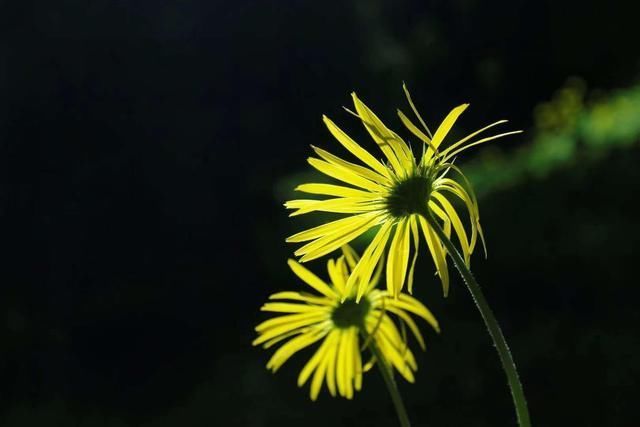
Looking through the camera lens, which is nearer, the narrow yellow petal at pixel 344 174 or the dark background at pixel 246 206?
the narrow yellow petal at pixel 344 174

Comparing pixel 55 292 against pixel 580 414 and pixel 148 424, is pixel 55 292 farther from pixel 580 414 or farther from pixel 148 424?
pixel 580 414

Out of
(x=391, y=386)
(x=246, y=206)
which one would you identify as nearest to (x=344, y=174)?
(x=391, y=386)

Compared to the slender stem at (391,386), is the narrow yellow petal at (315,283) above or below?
above

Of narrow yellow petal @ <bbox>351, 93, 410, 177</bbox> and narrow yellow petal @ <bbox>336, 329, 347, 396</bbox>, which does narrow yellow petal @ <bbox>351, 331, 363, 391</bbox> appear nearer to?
narrow yellow petal @ <bbox>336, 329, 347, 396</bbox>

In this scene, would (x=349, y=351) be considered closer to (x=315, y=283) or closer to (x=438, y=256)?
(x=315, y=283)

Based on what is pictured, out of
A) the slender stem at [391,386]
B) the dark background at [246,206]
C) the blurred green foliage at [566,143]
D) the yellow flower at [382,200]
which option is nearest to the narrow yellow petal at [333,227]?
the yellow flower at [382,200]

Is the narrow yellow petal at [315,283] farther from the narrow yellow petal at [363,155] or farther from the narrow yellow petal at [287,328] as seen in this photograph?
the narrow yellow petal at [363,155]

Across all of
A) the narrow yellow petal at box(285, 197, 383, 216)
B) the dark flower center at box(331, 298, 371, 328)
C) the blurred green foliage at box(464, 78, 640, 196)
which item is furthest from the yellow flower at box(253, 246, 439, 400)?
the blurred green foliage at box(464, 78, 640, 196)
